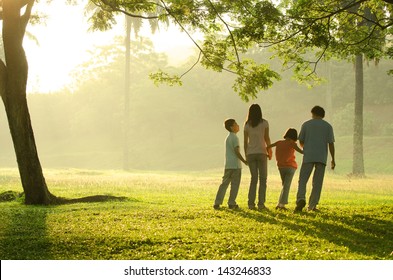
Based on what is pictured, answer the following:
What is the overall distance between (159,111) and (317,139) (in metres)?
57.3

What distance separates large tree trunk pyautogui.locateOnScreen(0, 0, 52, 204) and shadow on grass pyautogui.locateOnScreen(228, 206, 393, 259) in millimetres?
5927

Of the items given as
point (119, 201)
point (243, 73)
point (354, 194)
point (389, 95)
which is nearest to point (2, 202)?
point (119, 201)

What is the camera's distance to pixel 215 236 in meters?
9.26

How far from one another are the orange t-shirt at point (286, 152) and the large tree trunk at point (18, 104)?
6555 millimetres

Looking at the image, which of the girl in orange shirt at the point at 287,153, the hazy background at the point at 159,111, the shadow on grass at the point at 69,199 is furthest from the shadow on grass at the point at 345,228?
the hazy background at the point at 159,111

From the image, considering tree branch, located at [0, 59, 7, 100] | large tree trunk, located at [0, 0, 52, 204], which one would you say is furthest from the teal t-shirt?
tree branch, located at [0, 59, 7, 100]

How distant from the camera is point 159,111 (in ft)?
225

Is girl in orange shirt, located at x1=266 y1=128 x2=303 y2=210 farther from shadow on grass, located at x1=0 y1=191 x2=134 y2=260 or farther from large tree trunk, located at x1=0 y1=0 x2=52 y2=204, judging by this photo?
large tree trunk, located at x1=0 y1=0 x2=52 y2=204

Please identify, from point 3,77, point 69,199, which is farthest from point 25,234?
point 3,77

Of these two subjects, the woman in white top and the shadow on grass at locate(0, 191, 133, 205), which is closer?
the woman in white top

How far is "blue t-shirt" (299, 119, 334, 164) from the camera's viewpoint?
11.7 m

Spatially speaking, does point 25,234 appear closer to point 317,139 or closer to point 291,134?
point 291,134

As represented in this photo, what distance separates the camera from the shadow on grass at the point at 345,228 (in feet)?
28.4

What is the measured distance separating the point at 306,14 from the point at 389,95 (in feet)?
191
